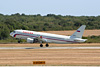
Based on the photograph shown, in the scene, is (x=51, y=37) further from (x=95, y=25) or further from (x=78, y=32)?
(x=95, y=25)

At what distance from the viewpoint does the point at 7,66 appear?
113 ft

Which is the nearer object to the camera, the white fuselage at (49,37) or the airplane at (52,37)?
the airplane at (52,37)

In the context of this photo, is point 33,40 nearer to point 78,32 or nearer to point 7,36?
point 78,32

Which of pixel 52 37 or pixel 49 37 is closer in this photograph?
pixel 52 37

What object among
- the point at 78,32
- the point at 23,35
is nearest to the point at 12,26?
the point at 23,35

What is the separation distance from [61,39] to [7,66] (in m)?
34.9

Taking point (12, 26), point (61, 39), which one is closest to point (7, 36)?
point (12, 26)

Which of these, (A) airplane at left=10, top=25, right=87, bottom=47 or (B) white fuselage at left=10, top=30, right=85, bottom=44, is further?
Answer: (B) white fuselage at left=10, top=30, right=85, bottom=44

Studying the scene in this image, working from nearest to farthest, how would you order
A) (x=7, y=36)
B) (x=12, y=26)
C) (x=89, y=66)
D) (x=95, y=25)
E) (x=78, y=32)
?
1. (x=89, y=66)
2. (x=78, y=32)
3. (x=7, y=36)
4. (x=12, y=26)
5. (x=95, y=25)

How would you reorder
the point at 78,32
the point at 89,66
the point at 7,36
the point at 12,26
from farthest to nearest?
1. the point at 12,26
2. the point at 7,36
3. the point at 78,32
4. the point at 89,66

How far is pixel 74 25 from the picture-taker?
497 feet

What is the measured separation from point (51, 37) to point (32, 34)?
15.1ft

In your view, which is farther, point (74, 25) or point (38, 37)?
point (74, 25)

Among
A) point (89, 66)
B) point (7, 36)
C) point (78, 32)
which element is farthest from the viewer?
point (7, 36)
